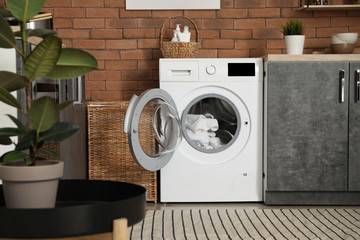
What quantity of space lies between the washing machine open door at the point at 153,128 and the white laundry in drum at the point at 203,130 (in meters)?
0.20

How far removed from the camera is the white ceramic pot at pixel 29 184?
1.02m

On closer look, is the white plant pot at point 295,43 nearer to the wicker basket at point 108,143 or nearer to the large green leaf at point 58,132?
the wicker basket at point 108,143

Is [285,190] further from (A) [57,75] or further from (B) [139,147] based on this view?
(A) [57,75]

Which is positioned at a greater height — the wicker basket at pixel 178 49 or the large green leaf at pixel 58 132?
the wicker basket at pixel 178 49

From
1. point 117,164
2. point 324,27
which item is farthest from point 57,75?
point 324,27

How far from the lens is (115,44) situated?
364 cm

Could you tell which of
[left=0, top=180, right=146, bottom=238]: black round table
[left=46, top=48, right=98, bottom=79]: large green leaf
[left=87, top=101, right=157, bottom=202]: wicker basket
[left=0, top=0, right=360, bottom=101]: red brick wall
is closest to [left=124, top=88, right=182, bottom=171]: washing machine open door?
[left=87, top=101, right=157, bottom=202]: wicker basket

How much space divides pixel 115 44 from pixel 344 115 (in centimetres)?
178

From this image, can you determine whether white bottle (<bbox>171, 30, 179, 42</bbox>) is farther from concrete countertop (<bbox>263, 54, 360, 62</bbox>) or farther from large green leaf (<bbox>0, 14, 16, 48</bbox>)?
large green leaf (<bbox>0, 14, 16, 48</bbox>)

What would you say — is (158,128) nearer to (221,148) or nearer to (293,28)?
(221,148)

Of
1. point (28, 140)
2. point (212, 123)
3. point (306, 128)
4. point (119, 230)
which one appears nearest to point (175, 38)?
point (212, 123)

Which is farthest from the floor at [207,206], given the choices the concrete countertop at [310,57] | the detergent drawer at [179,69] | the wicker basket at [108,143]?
the concrete countertop at [310,57]

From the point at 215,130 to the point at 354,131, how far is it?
36.6 inches

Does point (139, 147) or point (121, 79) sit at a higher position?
point (121, 79)
